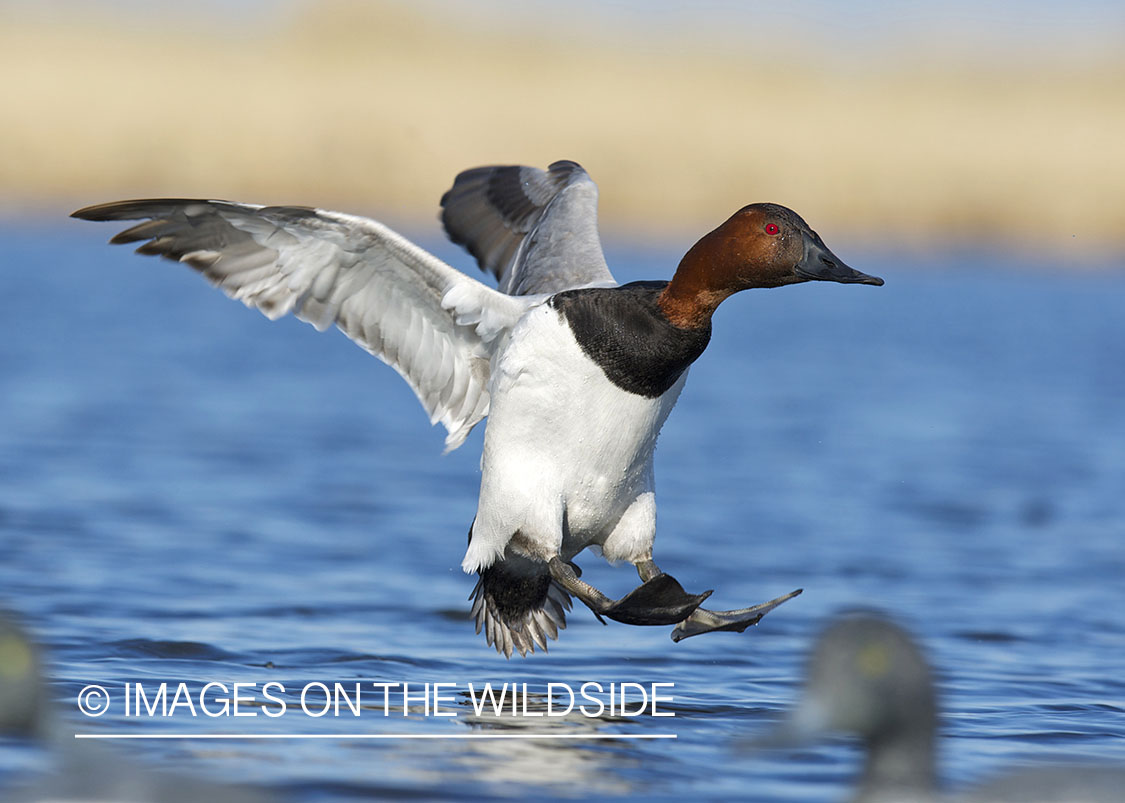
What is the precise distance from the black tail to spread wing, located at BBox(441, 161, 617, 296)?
1210 millimetres

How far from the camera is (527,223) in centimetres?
762

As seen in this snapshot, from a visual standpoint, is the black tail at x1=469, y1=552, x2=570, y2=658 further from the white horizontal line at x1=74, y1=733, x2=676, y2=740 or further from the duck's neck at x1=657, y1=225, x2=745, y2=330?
the duck's neck at x1=657, y1=225, x2=745, y2=330

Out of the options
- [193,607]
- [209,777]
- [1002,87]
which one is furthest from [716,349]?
[1002,87]

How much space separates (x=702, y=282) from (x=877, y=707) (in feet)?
6.91

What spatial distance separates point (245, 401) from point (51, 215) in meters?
11.5

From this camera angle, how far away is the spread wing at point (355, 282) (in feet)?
19.6

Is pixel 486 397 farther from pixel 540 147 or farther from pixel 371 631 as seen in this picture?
pixel 540 147

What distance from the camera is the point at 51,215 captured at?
23281mm

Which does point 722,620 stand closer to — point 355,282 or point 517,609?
point 517,609

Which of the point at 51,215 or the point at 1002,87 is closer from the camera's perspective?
the point at 51,215

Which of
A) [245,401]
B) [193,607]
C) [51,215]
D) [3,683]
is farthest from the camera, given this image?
[51,215]

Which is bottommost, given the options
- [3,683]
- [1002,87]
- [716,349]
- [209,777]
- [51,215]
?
[209,777]

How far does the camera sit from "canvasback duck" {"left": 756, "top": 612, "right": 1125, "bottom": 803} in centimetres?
374

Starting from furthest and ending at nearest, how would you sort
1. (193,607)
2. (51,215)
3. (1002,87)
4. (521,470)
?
(1002,87)
(51,215)
(193,607)
(521,470)
